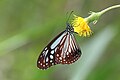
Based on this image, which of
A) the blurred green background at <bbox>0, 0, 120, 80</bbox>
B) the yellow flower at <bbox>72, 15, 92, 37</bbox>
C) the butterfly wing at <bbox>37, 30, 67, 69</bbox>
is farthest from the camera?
the blurred green background at <bbox>0, 0, 120, 80</bbox>

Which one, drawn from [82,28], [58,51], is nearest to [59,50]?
[58,51]

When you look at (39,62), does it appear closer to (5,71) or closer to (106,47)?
(106,47)

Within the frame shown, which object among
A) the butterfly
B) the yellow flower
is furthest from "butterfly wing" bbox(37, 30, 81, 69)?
the yellow flower

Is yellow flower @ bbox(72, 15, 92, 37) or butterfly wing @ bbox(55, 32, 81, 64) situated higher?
butterfly wing @ bbox(55, 32, 81, 64)

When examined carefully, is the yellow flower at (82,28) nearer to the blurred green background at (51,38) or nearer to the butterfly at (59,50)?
the butterfly at (59,50)

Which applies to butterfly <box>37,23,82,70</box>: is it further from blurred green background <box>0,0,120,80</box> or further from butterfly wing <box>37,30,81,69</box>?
blurred green background <box>0,0,120,80</box>

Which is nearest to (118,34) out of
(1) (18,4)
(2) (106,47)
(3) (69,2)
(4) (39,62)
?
(2) (106,47)
